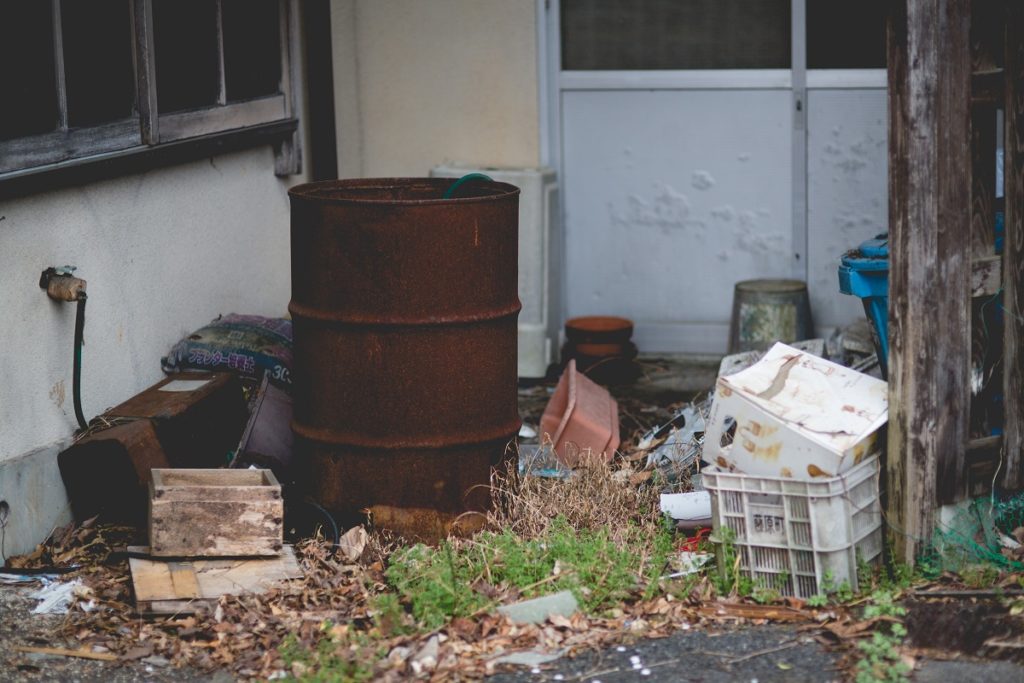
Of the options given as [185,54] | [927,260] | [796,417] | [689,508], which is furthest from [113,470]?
[927,260]

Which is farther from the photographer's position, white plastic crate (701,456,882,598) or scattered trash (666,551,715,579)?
scattered trash (666,551,715,579)

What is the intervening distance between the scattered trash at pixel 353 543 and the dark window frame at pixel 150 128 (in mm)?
1907

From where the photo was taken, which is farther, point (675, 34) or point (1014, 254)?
point (675, 34)

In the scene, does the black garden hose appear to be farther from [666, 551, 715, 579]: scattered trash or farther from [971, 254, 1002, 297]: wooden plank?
[971, 254, 1002, 297]: wooden plank

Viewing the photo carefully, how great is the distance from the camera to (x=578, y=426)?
6344 millimetres

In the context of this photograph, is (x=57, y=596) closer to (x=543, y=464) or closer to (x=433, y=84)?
(x=543, y=464)

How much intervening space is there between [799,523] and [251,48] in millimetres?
4371

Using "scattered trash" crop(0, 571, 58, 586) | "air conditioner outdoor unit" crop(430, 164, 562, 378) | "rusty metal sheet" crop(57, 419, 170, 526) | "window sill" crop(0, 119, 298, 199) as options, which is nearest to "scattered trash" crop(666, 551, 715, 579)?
"rusty metal sheet" crop(57, 419, 170, 526)

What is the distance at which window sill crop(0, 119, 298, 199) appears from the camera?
5.39 metres

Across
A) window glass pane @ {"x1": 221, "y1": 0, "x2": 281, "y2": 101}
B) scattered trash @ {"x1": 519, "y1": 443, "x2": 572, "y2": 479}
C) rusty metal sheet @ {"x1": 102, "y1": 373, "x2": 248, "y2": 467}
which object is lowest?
scattered trash @ {"x1": 519, "y1": 443, "x2": 572, "y2": 479}

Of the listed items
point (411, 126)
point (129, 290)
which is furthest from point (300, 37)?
point (129, 290)

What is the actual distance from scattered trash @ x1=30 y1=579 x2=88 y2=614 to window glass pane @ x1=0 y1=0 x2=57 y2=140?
69.2 inches

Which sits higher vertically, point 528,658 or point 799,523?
point 799,523

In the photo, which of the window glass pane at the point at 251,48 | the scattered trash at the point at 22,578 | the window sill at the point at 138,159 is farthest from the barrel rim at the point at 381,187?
the scattered trash at the point at 22,578
